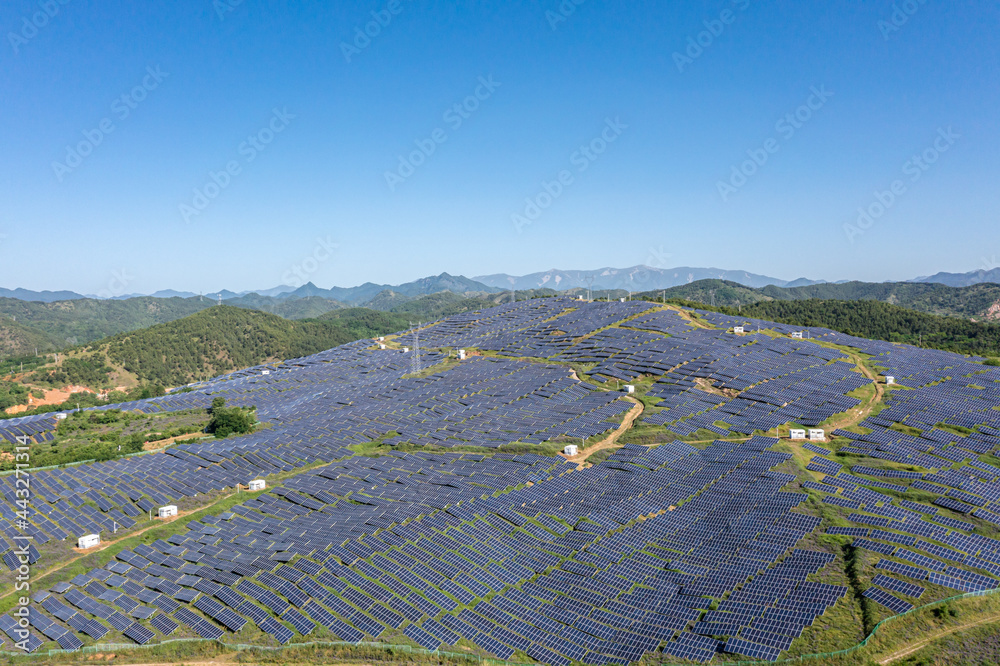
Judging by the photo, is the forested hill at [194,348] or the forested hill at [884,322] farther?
the forested hill at [194,348]

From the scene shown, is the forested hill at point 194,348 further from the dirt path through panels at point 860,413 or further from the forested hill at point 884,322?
the dirt path through panels at point 860,413

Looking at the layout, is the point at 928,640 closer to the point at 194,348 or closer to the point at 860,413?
the point at 860,413

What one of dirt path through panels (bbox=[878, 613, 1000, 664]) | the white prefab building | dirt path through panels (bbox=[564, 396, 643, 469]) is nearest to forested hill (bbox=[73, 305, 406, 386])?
the white prefab building

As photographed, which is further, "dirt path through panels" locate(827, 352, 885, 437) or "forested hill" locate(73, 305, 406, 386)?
"forested hill" locate(73, 305, 406, 386)

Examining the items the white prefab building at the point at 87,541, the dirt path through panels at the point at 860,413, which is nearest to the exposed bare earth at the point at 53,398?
the white prefab building at the point at 87,541

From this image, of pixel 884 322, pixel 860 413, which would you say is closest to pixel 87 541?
pixel 860 413

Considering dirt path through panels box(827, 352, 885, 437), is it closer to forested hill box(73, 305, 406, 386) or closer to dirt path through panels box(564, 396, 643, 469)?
dirt path through panels box(564, 396, 643, 469)
